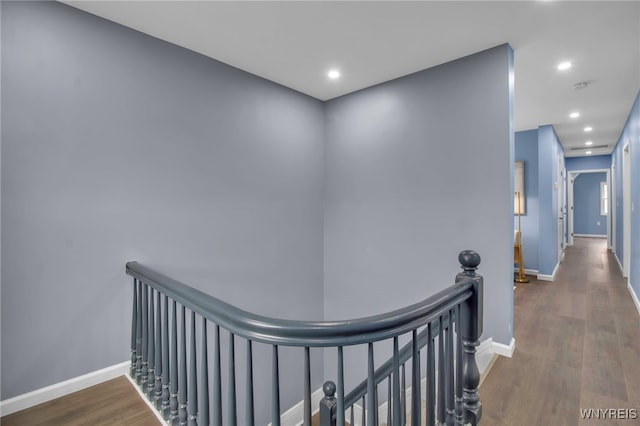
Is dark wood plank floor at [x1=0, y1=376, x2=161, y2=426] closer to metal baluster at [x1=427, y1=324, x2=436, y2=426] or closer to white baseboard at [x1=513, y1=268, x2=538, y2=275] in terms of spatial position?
metal baluster at [x1=427, y1=324, x2=436, y2=426]

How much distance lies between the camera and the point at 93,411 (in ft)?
5.89

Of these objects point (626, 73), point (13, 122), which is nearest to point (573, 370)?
point (626, 73)

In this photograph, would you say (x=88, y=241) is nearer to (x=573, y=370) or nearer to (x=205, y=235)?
(x=205, y=235)

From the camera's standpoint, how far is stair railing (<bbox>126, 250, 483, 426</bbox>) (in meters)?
0.98

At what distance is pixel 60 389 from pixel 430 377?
2.26 metres

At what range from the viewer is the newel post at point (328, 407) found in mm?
1106

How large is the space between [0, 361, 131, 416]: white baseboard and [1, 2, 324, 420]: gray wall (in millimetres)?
43

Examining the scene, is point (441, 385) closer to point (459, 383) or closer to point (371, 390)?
point (459, 383)

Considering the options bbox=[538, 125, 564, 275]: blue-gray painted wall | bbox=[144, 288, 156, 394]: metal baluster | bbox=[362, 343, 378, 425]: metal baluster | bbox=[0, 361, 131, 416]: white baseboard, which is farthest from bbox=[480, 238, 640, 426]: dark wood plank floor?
bbox=[0, 361, 131, 416]: white baseboard

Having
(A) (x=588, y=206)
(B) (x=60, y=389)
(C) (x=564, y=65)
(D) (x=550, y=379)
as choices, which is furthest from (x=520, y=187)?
(A) (x=588, y=206)

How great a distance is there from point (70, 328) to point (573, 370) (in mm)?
3607

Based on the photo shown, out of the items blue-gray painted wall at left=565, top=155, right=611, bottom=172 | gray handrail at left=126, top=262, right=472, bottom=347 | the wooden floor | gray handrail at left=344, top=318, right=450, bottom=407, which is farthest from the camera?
blue-gray painted wall at left=565, top=155, right=611, bottom=172

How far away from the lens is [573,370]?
2.36 meters

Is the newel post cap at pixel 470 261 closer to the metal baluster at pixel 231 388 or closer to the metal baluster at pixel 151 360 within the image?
the metal baluster at pixel 231 388
